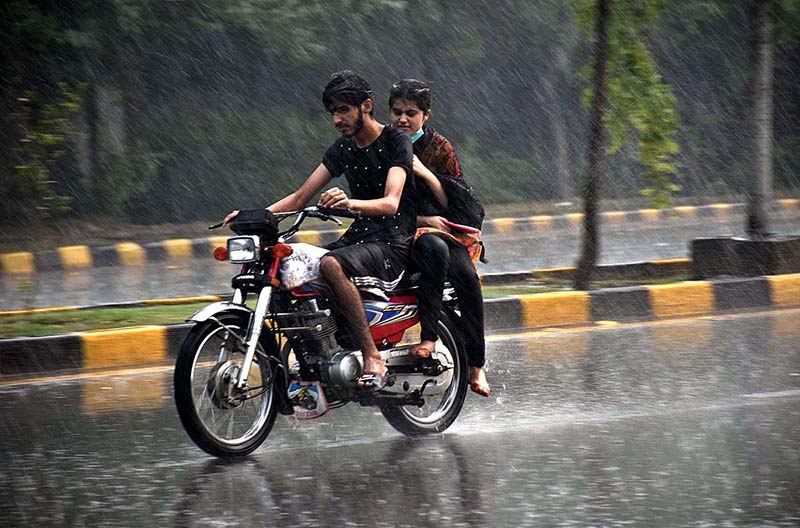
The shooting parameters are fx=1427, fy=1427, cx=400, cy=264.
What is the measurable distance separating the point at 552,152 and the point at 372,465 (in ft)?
67.3

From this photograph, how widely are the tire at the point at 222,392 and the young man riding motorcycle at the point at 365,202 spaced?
1.25 feet

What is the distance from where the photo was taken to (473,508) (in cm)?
484

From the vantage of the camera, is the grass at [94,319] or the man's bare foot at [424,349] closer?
the man's bare foot at [424,349]

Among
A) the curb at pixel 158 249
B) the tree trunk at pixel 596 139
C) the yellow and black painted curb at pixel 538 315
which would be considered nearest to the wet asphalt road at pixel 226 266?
the curb at pixel 158 249

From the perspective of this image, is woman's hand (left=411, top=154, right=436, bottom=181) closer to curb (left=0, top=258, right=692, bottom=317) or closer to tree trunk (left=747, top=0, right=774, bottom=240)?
curb (left=0, top=258, right=692, bottom=317)

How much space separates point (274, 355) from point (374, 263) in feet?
1.82

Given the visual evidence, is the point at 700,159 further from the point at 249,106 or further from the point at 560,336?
the point at 560,336

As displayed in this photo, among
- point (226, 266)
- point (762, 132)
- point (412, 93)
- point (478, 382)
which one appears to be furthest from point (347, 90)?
point (226, 266)

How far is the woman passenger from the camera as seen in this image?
6012 mm

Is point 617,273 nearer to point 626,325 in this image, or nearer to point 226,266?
point 626,325

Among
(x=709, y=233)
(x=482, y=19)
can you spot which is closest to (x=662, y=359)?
(x=709, y=233)

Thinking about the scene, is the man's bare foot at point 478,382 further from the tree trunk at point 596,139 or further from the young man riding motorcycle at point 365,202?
the tree trunk at point 596,139

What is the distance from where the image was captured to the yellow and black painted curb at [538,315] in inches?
333

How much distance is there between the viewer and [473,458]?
5.69m
